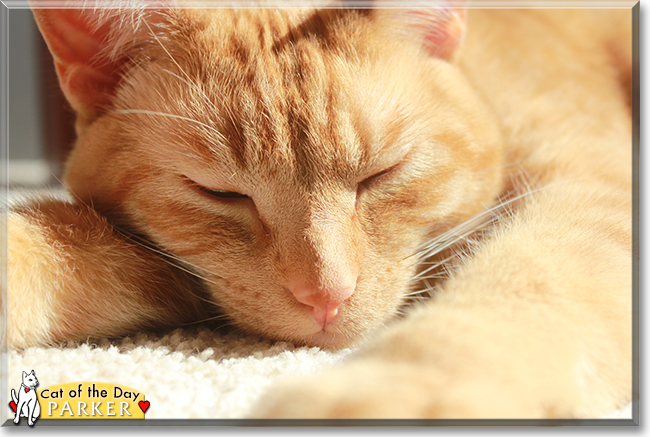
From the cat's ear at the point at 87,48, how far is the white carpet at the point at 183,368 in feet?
1.71

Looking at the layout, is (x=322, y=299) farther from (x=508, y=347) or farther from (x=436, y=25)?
(x=436, y=25)

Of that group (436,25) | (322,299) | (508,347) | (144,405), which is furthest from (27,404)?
(436,25)

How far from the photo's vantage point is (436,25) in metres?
1.16

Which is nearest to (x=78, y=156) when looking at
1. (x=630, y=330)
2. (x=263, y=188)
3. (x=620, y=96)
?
(x=263, y=188)

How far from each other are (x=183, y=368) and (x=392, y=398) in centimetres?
37

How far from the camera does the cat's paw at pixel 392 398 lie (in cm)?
57

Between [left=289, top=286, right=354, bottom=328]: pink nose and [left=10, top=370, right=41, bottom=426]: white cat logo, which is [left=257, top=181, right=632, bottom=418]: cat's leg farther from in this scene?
[left=10, top=370, right=41, bottom=426]: white cat logo

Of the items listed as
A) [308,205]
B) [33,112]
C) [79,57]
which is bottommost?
[308,205]

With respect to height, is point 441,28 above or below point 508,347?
above

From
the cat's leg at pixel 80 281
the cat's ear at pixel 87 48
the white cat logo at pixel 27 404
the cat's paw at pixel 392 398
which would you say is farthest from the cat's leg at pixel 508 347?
the cat's ear at pixel 87 48

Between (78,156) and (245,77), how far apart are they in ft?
1.54

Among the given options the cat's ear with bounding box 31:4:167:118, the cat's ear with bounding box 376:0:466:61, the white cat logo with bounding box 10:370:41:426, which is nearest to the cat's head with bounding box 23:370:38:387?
the white cat logo with bounding box 10:370:41:426

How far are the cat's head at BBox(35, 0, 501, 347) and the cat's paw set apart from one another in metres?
0.25

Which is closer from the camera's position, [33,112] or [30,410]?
[30,410]
